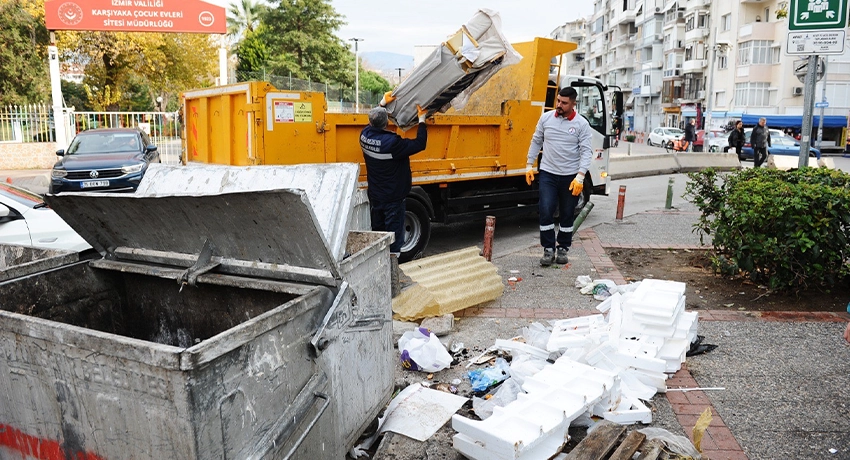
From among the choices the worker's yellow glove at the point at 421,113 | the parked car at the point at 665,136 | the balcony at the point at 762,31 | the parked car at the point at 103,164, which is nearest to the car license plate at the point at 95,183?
the parked car at the point at 103,164

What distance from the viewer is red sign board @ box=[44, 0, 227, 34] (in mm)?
19438

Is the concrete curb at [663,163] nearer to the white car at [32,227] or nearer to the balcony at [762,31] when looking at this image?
the white car at [32,227]

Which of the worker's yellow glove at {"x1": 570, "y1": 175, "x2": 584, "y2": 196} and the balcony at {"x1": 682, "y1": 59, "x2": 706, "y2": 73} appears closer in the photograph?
the worker's yellow glove at {"x1": 570, "y1": 175, "x2": 584, "y2": 196}

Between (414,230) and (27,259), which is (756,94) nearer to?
(414,230)

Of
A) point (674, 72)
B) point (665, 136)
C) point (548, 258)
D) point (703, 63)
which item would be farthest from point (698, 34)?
point (548, 258)

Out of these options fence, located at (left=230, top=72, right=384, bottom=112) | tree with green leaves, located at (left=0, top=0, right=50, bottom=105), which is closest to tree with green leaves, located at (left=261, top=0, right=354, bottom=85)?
fence, located at (left=230, top=72, right=384, bottom=112)

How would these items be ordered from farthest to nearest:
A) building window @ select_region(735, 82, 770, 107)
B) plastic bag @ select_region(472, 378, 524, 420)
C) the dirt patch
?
building window @ select_region(735, 82, 770, 107) → the dirt patch → plastic bag @ select_region(472, 378, 524, 420)

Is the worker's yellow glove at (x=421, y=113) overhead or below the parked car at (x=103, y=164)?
overhead

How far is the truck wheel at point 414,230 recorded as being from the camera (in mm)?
7730

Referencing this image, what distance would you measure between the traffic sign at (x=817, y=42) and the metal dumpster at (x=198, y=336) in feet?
17.1

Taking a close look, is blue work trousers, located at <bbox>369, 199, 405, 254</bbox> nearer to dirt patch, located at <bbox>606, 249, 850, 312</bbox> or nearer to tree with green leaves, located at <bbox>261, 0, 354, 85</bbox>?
dirt patch, located at <bbox>606, 249, 850, 312</bbox>

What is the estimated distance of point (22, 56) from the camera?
29578 millimetres

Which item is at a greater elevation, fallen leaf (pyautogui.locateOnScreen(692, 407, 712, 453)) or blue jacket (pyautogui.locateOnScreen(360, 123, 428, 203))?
blue jacket (pyautogui.locateOnScreen(360, 123, 428, 203))

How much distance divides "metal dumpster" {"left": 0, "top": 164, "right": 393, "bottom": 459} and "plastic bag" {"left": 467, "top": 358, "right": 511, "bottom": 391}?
70 centimetres
